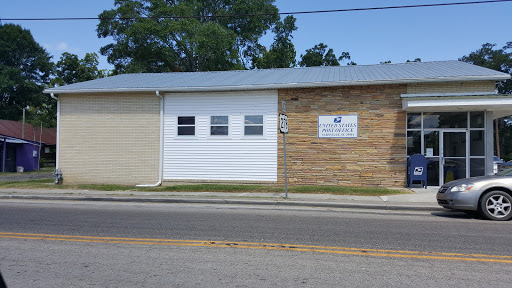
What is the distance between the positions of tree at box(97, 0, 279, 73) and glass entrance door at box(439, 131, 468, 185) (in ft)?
72.5

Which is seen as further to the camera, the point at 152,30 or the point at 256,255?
the point at 152,30

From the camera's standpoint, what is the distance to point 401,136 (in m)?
15.0

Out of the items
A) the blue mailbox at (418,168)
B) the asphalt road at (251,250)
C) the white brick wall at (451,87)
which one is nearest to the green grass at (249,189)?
the blue mailbox at (418,168)

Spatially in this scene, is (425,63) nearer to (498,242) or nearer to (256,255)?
(498,242)

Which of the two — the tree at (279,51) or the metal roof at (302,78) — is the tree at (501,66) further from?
the metal roof at (302,78)

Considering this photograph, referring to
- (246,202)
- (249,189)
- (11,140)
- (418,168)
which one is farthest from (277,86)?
(11,140)

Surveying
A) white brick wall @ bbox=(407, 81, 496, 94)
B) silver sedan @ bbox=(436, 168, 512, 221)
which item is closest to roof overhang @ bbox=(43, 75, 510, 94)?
white brick wall @ bbox=(407, 81, 496, 94)

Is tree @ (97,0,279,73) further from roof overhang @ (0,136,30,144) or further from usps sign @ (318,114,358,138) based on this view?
usps sign @ (318,114,358,138)

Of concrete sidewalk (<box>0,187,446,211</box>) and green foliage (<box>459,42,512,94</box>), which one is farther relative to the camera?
green foliage (<box>459,42,512,94</box>)

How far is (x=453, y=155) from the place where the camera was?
15.0 meters

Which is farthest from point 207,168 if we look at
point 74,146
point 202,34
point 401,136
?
point 202,34

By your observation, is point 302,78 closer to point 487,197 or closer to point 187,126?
point 187,126

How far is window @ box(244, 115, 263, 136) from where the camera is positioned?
1625 cm

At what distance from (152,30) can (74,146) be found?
18632 mm
